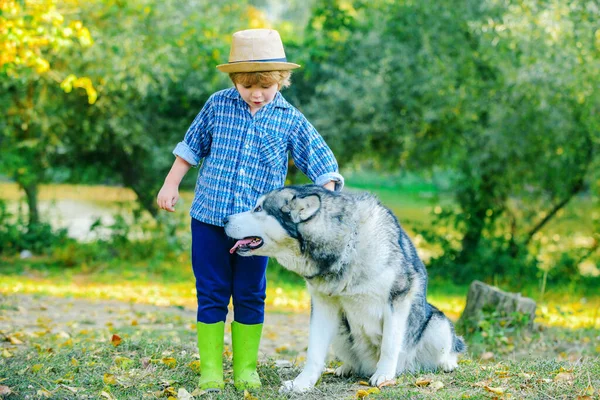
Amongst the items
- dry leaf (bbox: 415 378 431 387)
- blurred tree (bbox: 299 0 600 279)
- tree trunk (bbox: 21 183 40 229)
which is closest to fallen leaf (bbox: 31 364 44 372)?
dry leaf (bbox: 415 378 431 387)

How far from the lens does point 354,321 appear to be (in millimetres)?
4387

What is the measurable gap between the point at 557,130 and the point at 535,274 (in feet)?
8.07

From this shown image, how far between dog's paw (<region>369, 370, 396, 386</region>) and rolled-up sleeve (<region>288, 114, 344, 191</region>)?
1.13 metres

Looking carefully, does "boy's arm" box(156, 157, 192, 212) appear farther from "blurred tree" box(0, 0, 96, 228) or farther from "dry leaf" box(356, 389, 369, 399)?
"blurred tree" box(0, 0, 96, 228)

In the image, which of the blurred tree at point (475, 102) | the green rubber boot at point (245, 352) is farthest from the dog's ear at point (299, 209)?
the blurred tree at point (475, 102)

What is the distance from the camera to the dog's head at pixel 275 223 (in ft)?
13.3

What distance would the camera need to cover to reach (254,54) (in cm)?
423

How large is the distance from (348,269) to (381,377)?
74 centimetres

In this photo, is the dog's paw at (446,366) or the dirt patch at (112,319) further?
the dirt patch at (112,319)

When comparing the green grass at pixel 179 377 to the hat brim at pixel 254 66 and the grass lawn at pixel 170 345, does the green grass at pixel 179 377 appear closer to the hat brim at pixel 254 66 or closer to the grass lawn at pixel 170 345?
the grass lawn at pixel 170 345

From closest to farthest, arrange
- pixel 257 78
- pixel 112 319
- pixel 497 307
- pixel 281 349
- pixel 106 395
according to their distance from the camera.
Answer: pixel 106 395 → pixel 257 78 → pixel 281 349 → pixel 497 307 → pixel 112 319

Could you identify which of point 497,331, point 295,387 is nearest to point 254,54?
point 295,387

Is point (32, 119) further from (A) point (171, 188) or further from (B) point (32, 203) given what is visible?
(A) point (171, 188)

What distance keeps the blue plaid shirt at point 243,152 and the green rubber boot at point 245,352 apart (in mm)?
721
